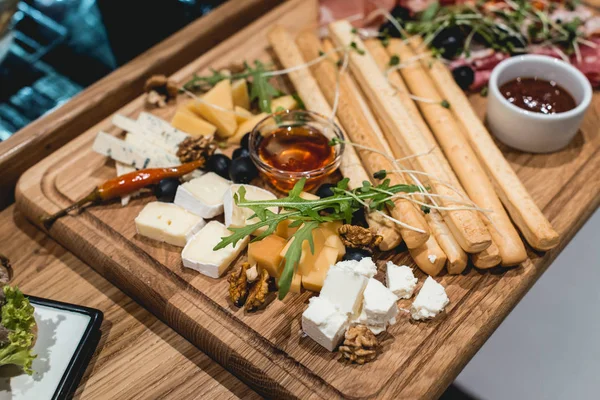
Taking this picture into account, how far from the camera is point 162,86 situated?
98.6 inches

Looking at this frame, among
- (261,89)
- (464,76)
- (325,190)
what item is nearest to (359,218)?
(325,190)

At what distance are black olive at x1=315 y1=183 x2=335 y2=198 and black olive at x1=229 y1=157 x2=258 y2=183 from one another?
9.7 inches

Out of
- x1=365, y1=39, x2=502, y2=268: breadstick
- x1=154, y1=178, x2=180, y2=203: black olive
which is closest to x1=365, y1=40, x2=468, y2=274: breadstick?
x1=365, y1=39, x2=502, y2=268: breadstick

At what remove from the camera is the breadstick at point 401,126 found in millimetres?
1890

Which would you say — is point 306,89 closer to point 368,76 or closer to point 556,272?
point 368,76

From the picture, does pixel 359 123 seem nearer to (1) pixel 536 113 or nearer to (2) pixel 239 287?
(1) pixel 536 113

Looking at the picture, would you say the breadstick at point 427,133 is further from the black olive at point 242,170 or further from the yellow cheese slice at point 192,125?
the yellow cheese slice at point 192,125

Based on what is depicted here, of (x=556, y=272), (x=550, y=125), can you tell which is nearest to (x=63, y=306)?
(x=550, y=125)

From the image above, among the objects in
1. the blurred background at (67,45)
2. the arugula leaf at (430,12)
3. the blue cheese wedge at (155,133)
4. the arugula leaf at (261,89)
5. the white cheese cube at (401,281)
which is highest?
the blurred background at (67,45)

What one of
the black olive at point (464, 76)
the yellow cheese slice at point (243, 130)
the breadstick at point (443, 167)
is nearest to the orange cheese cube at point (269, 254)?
the breadstick at point (443, 167)

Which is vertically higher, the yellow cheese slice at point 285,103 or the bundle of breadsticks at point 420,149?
the yellow cheese slice at point 285,103

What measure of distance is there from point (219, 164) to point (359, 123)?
1.69 feet

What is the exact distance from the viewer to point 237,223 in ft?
6.47

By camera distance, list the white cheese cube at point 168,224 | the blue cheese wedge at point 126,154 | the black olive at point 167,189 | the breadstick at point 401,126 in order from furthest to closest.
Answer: the blue cheese wedge at point 126,154, the black olive at point 167,189, the white cheese cube at point 168,224, the breadstick at point 401,126
